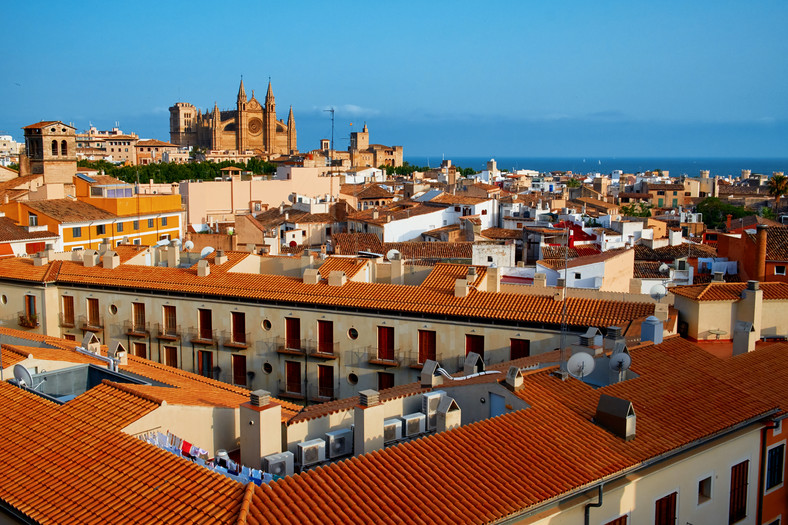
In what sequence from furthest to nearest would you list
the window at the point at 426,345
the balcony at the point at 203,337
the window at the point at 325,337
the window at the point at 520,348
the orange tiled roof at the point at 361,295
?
1. the balcony at the point at 203,337
2. the window at the point at 325,337
3. the window at the point at 426,345
4. the window at the point at 520,348
5. the orange tiled roof at the point at 361,295

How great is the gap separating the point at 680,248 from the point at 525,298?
73.3 feet

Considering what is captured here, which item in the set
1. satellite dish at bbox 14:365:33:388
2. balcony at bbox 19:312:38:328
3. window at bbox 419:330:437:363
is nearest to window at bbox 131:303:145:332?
balcony at bbox 19:312:38:328

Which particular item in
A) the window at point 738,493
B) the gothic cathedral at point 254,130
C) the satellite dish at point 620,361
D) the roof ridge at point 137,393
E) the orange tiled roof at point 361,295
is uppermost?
the gothic cathedral at point 254,130

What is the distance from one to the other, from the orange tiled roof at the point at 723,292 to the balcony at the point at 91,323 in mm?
18141

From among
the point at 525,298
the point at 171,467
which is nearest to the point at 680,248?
the point at 525,298

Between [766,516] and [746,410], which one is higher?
[746,410]

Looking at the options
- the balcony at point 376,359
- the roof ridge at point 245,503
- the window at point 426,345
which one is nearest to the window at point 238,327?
the balcony at point 376,359

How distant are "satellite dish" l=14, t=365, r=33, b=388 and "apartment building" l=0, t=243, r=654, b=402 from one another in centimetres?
1016

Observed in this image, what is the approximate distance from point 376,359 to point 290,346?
2896mm

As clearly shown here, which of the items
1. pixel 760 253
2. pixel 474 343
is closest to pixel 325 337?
pixel 474 343

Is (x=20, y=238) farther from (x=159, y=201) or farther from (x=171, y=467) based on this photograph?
(x=171, y=467)

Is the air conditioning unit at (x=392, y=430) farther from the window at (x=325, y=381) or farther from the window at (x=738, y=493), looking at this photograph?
the window at (x=325, y=381)

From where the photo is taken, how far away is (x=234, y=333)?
2466 cm

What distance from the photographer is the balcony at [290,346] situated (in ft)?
77.0
